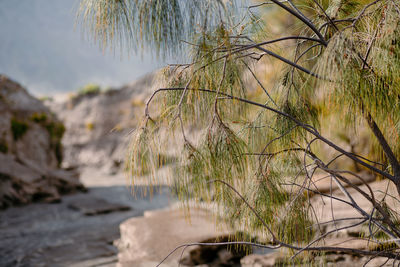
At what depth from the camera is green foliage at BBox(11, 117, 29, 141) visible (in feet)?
22.7

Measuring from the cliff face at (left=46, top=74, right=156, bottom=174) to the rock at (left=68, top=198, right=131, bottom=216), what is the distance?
7393mm

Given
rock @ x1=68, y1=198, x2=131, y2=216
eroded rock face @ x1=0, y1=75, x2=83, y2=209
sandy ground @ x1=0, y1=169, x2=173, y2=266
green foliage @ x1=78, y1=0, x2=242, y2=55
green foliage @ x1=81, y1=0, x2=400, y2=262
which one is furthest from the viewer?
eroded rock face @ x1=0, y1=75, x2=83, y2=209

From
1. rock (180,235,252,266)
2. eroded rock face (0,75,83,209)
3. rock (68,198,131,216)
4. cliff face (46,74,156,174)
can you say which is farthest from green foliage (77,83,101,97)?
rock (180,235,252,266)

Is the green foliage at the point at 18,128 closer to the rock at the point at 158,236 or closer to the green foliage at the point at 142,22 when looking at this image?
the rock at the point at 158,236

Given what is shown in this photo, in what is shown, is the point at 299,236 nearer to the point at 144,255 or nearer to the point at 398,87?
the point at 398,87

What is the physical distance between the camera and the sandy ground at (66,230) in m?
3.08

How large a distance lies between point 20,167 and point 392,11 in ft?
20.7

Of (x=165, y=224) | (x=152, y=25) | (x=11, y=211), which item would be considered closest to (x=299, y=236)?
(x=152, y=25)

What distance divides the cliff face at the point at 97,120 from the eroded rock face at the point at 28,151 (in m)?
4.96

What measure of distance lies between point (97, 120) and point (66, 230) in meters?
10.7

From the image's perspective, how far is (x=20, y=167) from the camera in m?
5.82

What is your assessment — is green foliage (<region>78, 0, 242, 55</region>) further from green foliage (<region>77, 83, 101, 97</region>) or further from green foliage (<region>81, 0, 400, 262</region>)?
green foliage (<region>77, 83, 101, 97</region>)

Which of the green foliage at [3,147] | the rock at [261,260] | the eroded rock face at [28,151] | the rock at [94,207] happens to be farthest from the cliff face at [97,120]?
the rock at [261,260]

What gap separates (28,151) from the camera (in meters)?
7.28
